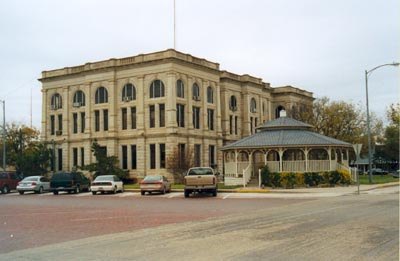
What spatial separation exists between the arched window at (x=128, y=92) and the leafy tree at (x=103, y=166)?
626 centimetres

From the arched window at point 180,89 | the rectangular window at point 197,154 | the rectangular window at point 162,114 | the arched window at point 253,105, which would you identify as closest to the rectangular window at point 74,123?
the rectangular window at point 162,114

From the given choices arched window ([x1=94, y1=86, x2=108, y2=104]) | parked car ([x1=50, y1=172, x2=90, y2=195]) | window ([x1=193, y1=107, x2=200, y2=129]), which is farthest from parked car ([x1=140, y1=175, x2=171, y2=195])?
arched window ([x1=94, y1=86, x2=108, y2=104])

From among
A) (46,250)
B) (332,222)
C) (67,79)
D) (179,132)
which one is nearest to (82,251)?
(46,250)

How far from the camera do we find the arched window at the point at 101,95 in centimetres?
6194

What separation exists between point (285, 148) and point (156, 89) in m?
20.3

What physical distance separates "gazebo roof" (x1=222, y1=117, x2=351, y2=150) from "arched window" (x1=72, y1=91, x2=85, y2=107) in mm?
24666

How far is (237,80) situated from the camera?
237ft

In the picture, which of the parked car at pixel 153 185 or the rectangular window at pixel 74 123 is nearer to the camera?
the parked car at pixel 153 185

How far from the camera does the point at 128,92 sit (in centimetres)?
6050

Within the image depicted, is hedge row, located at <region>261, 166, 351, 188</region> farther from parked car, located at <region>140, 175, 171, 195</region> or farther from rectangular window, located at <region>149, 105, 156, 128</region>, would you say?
rectangular window, located at <region>149, 105, 156, 128</region>

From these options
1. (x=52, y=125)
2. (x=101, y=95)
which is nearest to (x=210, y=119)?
(x=101, y=95)

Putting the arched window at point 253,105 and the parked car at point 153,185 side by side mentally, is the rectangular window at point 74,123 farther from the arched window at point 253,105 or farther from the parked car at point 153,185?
the parked car at point 153,185

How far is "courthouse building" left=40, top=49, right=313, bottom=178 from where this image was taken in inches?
2279

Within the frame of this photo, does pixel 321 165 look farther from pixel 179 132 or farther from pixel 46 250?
pixel 46 250
